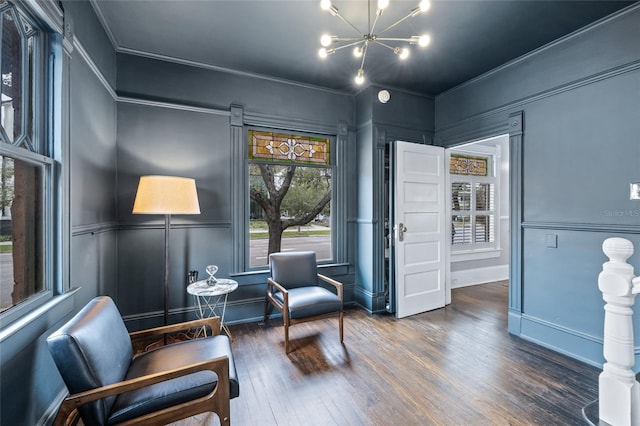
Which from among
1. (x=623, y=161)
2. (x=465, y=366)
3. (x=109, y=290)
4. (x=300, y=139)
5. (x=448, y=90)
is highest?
(x=448, y=90)

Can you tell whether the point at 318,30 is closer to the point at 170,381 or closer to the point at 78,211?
the point at 78,211

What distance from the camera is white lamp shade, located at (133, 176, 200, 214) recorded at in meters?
2.34

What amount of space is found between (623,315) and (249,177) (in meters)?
3.22

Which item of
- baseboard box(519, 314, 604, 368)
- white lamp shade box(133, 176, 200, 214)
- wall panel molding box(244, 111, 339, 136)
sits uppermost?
wall panel molding box(244, 111, 339, 136)

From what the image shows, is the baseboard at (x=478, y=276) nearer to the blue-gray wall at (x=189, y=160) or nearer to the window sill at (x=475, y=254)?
the window sill at (x=475, y=254)

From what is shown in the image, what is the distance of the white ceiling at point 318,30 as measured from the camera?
2.23m

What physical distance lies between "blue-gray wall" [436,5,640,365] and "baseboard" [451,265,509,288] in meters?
1.84

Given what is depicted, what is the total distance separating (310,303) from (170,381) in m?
1.34

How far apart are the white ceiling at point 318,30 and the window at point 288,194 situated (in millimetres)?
828

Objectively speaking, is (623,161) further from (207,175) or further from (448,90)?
(207,175)

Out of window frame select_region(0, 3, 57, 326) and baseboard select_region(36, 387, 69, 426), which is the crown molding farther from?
baseboard select_region(36, 387, 69, 426)

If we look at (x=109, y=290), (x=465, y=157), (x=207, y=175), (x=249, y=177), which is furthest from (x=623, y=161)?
(x=109, y=290)

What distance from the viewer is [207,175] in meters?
3.12

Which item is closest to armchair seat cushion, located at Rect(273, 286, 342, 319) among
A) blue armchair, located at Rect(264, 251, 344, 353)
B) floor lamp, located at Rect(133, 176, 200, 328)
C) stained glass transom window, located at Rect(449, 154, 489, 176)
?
blue armchair, located at Rect(264, 251, 344, 353)
